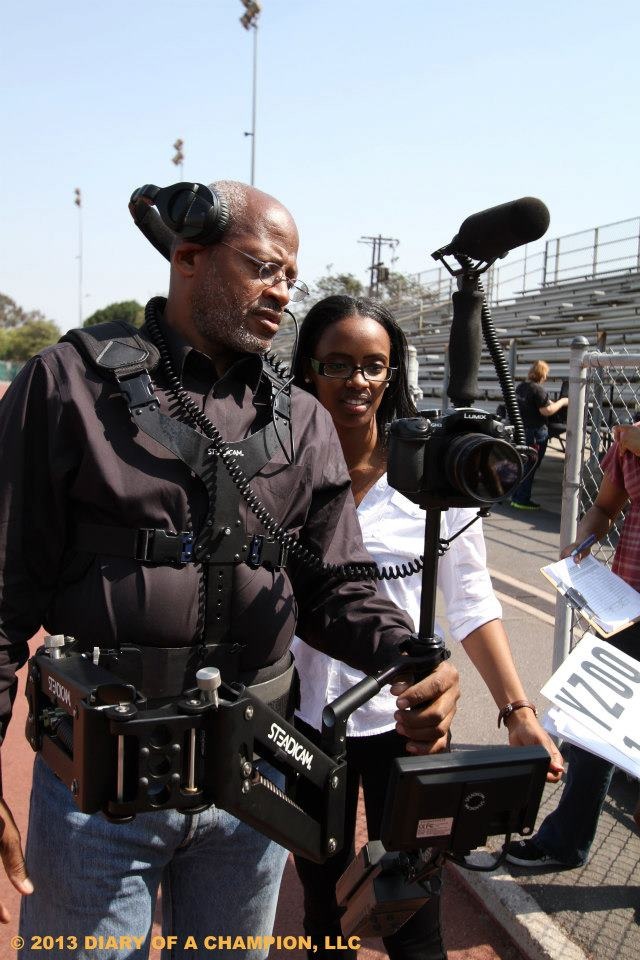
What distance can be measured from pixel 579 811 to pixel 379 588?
156 centimetres

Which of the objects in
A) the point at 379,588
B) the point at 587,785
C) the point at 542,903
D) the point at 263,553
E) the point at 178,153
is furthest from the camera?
the point at 178,153

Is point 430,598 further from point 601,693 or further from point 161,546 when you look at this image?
point 601,693

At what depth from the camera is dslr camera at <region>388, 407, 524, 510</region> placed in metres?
1.42

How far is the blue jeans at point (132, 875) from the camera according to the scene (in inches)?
65.0

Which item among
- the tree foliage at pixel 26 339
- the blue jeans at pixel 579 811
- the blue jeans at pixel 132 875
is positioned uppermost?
the tree foliage at pixel 26 339

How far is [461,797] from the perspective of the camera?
57.1 inches

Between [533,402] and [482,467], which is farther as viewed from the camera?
[533,402]

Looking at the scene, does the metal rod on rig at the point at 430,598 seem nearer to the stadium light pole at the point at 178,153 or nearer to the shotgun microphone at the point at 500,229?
the shotgun microphone at the point at 500,229

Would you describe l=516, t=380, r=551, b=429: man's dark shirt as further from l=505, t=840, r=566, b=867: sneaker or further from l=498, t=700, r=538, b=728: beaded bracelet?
l=498, t=700, r=538, b=728: beaded bracelet

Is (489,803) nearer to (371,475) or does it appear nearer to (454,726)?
(371,475)

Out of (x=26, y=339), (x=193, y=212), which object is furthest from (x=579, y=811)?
(x=26, y=339)

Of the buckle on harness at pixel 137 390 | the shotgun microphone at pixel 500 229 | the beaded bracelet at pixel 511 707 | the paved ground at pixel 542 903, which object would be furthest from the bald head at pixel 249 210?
the paved ground at pixel 542 903

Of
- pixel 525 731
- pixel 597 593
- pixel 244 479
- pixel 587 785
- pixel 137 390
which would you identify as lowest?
pixel 587 785

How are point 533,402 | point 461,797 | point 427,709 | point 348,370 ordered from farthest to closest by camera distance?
point 533,402 < point 348,370 < point 427,709 < point 461,797
